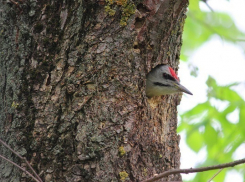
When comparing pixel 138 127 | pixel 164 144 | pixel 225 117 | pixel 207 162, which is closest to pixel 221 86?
pixel 225 117

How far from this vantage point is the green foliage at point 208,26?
6516mm

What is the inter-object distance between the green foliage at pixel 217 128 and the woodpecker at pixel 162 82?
1433 millimetres

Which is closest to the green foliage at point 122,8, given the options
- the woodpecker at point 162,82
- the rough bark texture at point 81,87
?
the rough bark texture at point 81,87

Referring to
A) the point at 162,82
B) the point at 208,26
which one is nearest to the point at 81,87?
the point at 162,82

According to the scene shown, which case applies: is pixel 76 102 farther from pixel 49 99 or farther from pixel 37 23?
pixel 37 23

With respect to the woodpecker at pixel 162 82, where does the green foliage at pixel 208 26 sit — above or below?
above

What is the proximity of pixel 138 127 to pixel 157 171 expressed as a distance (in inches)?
19.5

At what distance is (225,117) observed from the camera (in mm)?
5953

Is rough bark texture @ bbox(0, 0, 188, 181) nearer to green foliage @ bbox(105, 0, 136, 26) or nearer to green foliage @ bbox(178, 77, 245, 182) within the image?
green foliage @ bbox(105, 0, 136, 26)

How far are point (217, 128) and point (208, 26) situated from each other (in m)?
2.01

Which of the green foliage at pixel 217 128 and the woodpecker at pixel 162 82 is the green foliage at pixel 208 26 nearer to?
the green foliage at pixel 217 128

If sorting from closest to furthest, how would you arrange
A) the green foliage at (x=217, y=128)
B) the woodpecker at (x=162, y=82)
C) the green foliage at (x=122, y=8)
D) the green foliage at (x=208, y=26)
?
the green foliage at (x=122, y=8) → the woodpecker at (x=162, y=82) → the green foliage at (x=217, y=128) → the green foliage at (x=208, y=26)

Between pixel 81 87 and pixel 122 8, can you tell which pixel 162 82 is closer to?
pixel 122 8

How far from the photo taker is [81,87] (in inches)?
137
